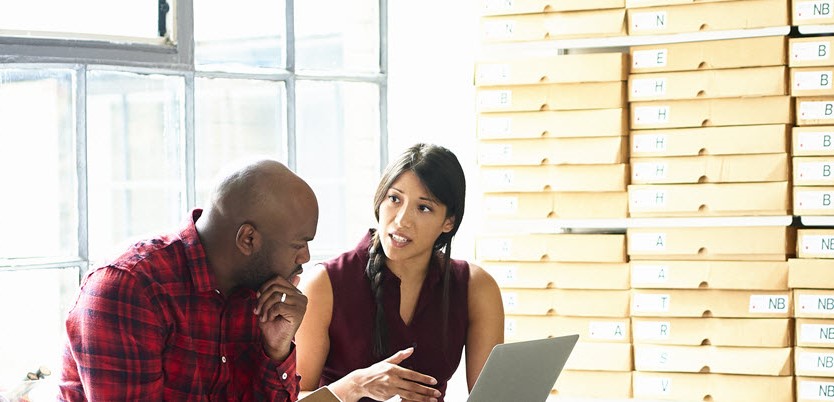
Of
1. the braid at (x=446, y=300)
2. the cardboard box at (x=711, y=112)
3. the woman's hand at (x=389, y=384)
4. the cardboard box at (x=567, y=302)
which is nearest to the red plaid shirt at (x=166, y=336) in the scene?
the woman's hand at (x=389, y=384)

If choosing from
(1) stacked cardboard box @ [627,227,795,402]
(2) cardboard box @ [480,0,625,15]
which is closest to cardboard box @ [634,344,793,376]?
(1) stacked cardboard box @ [627,227,795,402]

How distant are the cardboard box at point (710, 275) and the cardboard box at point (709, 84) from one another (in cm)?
44

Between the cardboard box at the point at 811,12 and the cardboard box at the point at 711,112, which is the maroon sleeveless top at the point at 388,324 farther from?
the cardboard box at the point at 811,12

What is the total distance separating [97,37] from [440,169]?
3.18 ft

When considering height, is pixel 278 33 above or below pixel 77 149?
above

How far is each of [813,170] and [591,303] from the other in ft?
2.20

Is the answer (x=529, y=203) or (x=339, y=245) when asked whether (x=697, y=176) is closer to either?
(x=529, y=203)

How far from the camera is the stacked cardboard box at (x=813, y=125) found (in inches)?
101

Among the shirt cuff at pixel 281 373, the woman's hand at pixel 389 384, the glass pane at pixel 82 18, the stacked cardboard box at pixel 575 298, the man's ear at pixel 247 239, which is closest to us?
the man's ear at pixel 247 239

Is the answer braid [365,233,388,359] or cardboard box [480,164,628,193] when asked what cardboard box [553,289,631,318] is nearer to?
cardboard box [480,164,628,193]

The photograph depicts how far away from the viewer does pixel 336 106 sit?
3275 millimetres

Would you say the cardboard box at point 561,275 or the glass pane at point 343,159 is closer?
the cardboard box at point 561,275

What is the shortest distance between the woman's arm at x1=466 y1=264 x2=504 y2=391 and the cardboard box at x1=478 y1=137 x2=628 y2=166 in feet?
1.95

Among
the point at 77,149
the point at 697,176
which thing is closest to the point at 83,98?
the point at 77,149
